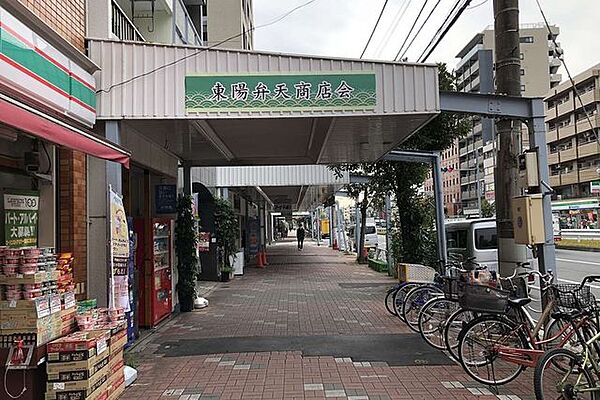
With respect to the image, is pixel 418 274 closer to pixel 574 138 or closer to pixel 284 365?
pixel 284 365

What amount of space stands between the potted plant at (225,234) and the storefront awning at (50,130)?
11.4 metres

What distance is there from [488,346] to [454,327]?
84cm

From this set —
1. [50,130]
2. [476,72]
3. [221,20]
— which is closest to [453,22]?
[50,130]

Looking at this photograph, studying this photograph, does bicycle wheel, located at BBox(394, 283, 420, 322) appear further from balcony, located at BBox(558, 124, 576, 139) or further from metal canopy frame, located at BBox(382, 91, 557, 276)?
balcony, located at BBox(558, 124, 576, 139)

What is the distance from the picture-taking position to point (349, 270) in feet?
69.5

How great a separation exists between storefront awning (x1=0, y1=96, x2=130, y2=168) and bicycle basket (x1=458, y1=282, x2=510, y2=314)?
4010 mm

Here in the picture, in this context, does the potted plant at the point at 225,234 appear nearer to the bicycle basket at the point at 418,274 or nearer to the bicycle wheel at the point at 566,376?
the bicycle basket at the point at 418,274

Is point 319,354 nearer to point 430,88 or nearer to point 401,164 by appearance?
point 430,88

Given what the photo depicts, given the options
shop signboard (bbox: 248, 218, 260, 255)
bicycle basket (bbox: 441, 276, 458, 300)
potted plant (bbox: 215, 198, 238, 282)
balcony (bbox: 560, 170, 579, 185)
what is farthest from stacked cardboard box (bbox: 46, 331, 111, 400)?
balcony (bbox: 560, 170, 579, 185)

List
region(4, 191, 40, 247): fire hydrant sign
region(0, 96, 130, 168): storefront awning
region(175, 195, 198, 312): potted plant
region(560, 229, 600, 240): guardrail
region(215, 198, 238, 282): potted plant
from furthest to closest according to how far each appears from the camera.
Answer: region(560, 229, 600, 240): guardrail < region(215, 198, 238, 282): potted plant < region(175, 195, 198, 312): potted plant < region(4, 191, 40, 247): fire hydrant sign < region(0, 96, 130, 168): storefront awning

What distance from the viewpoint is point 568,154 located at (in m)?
59.2

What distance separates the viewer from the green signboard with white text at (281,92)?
646 centimetres

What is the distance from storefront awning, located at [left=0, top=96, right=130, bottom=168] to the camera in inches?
138

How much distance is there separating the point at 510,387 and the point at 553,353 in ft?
3.96
